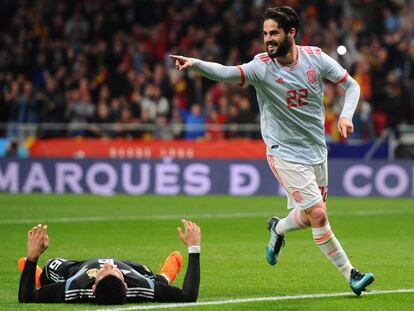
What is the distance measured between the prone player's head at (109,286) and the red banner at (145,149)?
1591 cm

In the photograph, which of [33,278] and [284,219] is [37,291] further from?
[284,219]

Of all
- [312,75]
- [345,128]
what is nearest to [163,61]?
[312,75]

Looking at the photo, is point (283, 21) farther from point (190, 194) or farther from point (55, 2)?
point (55, 2)

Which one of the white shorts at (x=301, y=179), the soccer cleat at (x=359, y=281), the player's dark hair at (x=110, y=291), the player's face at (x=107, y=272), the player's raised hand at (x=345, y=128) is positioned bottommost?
the soccer cleat at (x=359, y=281)

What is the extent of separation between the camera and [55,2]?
101 feet

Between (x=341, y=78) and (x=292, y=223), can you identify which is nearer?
(x=341, y=78)

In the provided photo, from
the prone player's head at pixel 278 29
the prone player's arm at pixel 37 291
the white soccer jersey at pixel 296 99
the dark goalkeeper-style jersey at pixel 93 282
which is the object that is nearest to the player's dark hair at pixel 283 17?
the prone player's head at pixel 278 29

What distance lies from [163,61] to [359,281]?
19.3 metres

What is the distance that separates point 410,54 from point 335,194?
12.0 ft

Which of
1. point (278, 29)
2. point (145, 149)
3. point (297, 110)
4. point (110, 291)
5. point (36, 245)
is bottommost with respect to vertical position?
point (145, 149)

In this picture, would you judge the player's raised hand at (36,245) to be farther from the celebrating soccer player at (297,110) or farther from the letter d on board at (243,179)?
the letter d on board at (243,179)

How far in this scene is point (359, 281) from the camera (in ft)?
29.9

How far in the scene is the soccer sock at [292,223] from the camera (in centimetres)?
1027

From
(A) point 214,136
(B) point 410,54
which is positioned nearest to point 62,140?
(A) point 214,136
